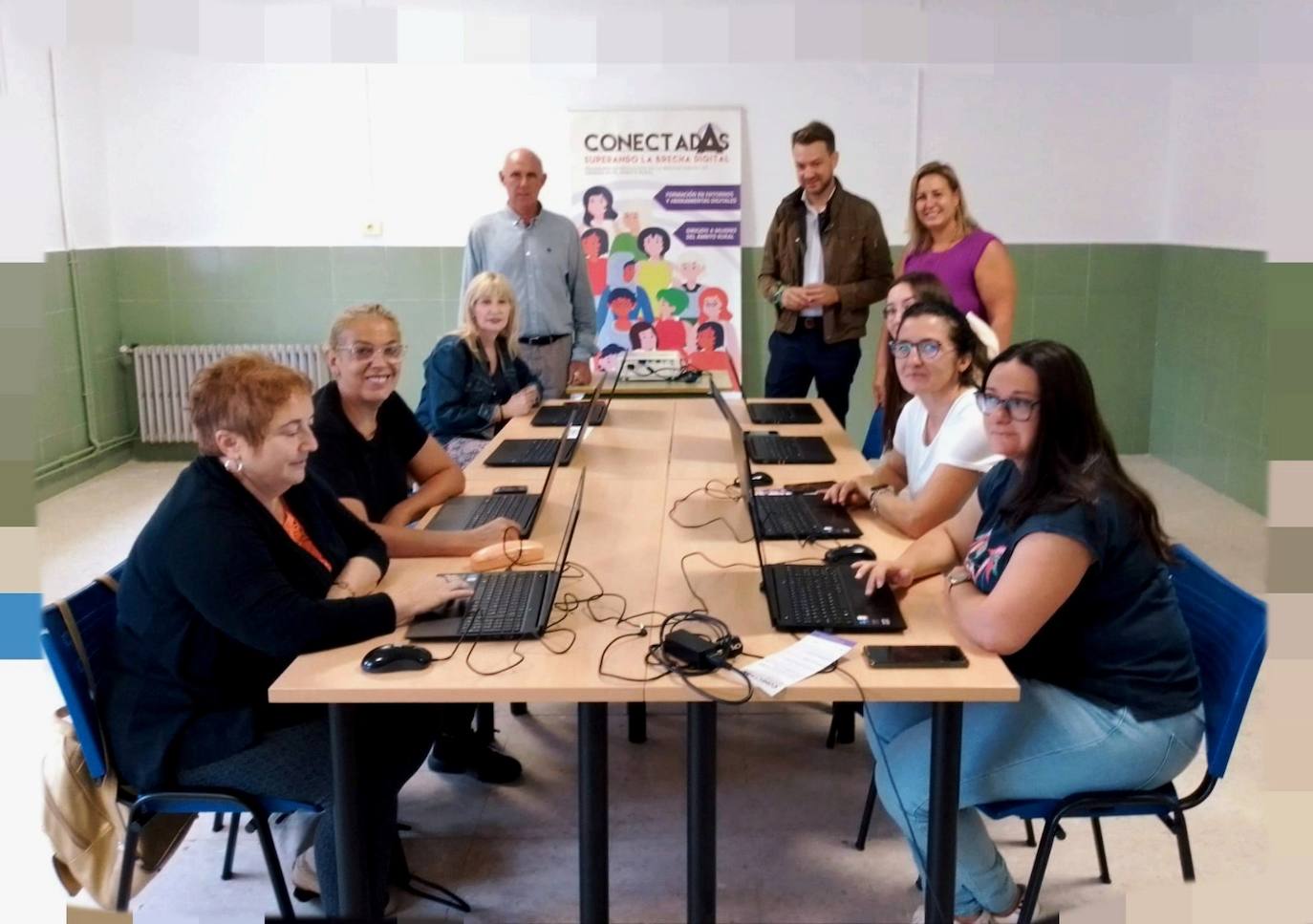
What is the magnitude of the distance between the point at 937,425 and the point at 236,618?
5.04ft

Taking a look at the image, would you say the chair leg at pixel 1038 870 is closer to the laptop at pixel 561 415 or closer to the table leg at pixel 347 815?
the table leg at pixel 347 815

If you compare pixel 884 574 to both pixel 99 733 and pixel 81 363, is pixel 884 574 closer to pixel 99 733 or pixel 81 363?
A: pixel 99 733

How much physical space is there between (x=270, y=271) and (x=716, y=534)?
4172mm

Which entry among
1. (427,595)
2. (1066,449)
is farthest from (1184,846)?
(427,595)

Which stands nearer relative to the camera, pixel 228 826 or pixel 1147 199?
pixel 228 826

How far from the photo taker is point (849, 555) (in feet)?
6.59

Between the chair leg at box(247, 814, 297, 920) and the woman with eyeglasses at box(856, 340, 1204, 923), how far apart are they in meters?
1.04

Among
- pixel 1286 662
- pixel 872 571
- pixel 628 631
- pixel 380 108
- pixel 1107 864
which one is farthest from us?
pixel 380 108

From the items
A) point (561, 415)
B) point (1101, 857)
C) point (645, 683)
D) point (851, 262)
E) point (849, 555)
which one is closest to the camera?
point (645, 683)

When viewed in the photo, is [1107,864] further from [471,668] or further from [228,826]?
[228,826]

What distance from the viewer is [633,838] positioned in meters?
2.31

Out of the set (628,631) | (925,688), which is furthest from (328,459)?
(925,688)

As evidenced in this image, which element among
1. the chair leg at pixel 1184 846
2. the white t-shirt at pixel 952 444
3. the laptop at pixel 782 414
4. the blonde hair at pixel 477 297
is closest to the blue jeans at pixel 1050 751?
the chair leg at pixel 1184 846

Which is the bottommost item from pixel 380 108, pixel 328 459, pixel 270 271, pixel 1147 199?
pixel 328 459
